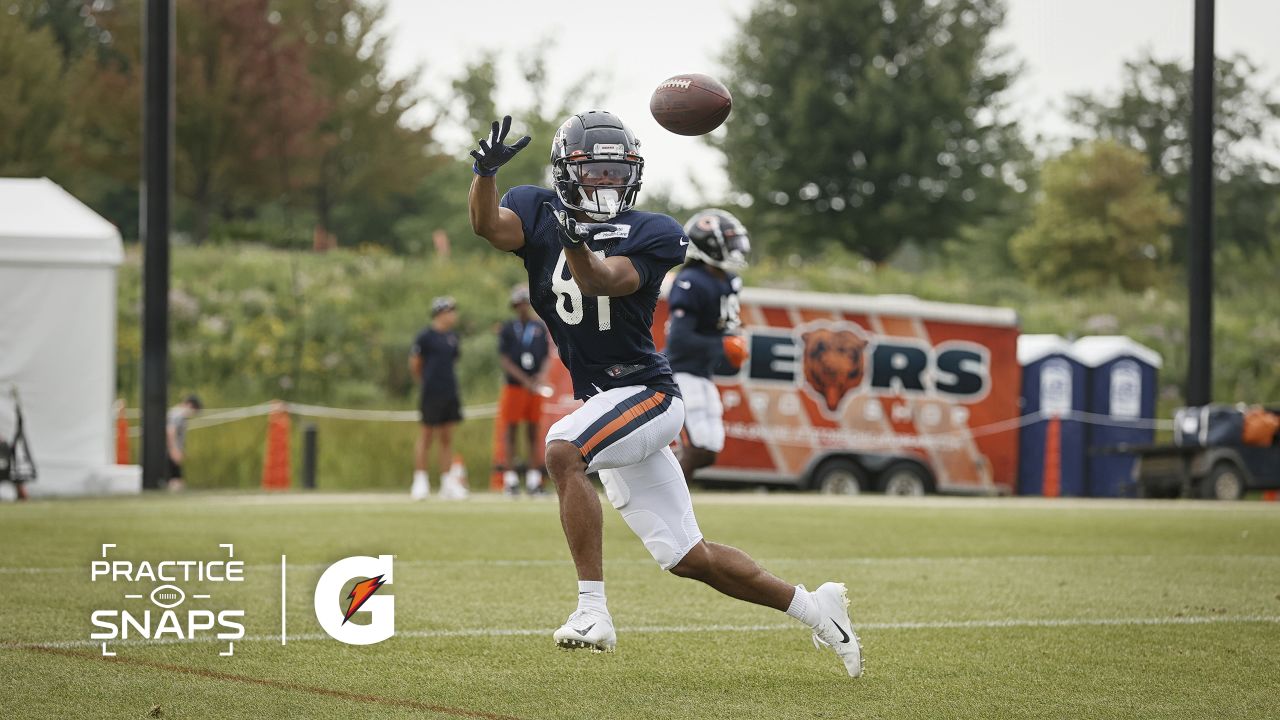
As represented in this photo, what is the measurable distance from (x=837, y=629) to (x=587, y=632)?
3.12ft

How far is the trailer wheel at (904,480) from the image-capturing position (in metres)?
19.3

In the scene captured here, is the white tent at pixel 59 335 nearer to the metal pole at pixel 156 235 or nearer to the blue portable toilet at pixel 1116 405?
the metal pole at pixel 156 235

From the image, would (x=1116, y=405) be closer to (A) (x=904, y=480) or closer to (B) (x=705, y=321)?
(A) (x=904, y=480)

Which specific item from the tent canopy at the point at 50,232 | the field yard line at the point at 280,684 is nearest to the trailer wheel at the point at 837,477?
the tent canopy at the point at 50,232

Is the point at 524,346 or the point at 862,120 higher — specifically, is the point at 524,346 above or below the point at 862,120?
below

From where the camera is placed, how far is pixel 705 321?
11.0 m

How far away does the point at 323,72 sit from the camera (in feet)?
109

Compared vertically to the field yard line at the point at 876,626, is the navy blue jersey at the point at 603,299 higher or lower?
higher

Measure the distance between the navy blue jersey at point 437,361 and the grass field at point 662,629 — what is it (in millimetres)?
3579

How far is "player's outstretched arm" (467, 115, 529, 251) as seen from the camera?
503 cm

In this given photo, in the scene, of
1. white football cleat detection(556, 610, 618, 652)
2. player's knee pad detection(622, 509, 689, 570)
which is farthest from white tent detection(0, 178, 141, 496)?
white football cleat detection(556, 610, 618, 652)

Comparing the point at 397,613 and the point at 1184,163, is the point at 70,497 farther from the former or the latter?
the point at 1184,163

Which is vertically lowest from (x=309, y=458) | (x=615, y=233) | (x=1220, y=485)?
(x=1220, y=485)

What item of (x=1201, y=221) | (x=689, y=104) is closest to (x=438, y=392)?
(x=689, y=104)
